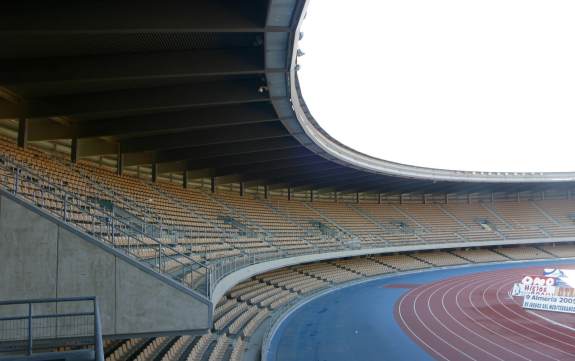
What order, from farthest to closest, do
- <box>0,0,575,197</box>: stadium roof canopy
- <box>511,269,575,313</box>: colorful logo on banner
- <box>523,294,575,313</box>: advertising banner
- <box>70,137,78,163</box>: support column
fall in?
<box>511,269,575,313</box>: colorful logo on banner
<box>523,294,575,313</box>: advertising banner
<box>70,137,78,163</box>: support column
<box>0,0,575,197</box>: stadium roof canopy

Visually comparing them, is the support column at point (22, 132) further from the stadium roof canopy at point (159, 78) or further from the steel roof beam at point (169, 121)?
the steel roof beam at point (169, 121)

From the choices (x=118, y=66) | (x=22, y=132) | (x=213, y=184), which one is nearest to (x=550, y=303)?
(x=213, y=184)

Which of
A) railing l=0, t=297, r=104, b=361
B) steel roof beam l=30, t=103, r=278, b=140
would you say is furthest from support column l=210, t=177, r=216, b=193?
railing l=0, t=297, r=104, b=361

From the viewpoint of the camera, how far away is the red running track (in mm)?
14844

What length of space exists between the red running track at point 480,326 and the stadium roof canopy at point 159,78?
9182mm

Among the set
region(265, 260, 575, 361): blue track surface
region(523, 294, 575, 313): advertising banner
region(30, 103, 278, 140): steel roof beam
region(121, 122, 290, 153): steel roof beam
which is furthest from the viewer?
region(523, 294, 575, 313): advertising banner

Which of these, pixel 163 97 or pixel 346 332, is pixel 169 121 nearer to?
pixel 163 97

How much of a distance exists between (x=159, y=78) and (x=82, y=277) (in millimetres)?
5593

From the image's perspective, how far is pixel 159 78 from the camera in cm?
1121

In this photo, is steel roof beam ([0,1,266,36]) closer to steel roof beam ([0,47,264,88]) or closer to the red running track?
steel roof beam ([0,47,264,88])

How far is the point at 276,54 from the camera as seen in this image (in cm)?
1069

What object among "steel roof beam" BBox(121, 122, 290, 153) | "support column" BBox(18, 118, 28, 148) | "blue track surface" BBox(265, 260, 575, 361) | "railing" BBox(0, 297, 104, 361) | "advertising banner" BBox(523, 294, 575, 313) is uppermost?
"steel roof beam" BBox(121, 122, 290, 153)

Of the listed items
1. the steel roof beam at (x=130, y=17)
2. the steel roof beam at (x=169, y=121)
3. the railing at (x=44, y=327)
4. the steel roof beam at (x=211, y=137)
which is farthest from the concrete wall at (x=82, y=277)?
the steel roof beam at (x=211, y=137)

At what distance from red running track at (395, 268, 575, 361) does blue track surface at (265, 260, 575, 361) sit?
2.49ft
